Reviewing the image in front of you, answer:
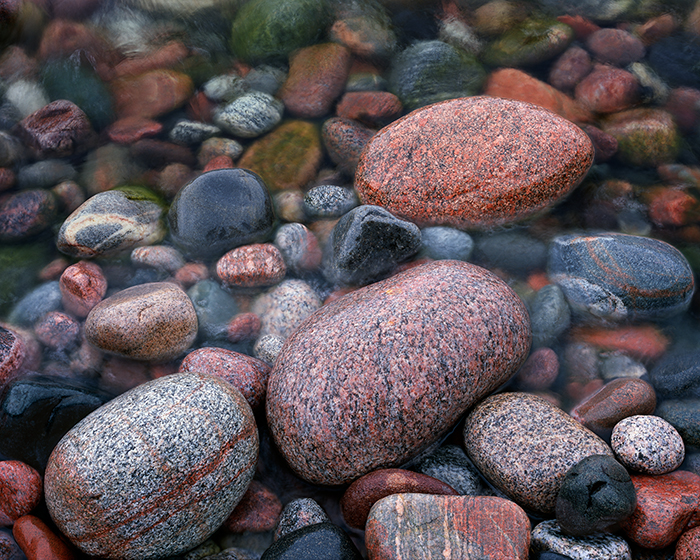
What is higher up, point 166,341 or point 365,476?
point 166,341

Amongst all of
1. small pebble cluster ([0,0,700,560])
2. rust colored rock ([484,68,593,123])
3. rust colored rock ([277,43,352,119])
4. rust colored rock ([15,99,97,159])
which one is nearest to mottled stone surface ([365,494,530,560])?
small pebble cluster ([0,0,700,560])

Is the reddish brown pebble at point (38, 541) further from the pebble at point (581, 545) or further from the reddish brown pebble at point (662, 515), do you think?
the reddish brown pebble at point (662, 515)

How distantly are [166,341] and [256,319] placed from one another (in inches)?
26.7

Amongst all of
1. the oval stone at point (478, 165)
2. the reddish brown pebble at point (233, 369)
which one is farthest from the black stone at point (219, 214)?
the reddish brown pebble at point (233, 369)

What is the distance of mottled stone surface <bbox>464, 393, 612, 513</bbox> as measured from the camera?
2.76 m

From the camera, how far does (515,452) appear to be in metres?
2.86

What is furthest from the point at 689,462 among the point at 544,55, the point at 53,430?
the point at 544,55

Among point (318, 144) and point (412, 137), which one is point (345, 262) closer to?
point (412, 137)

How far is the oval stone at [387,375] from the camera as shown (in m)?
2.86

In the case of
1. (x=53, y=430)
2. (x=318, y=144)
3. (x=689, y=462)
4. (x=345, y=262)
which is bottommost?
(x=689, y=462)

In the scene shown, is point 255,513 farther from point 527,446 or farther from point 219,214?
point 219,214

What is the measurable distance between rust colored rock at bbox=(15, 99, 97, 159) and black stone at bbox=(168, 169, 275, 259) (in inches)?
70.5

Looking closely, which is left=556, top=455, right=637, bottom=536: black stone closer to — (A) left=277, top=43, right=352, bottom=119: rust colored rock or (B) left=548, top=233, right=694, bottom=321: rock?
(B) left=548, top=233, right=694, bottom=321: rock

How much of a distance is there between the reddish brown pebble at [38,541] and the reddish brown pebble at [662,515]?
3109mm
